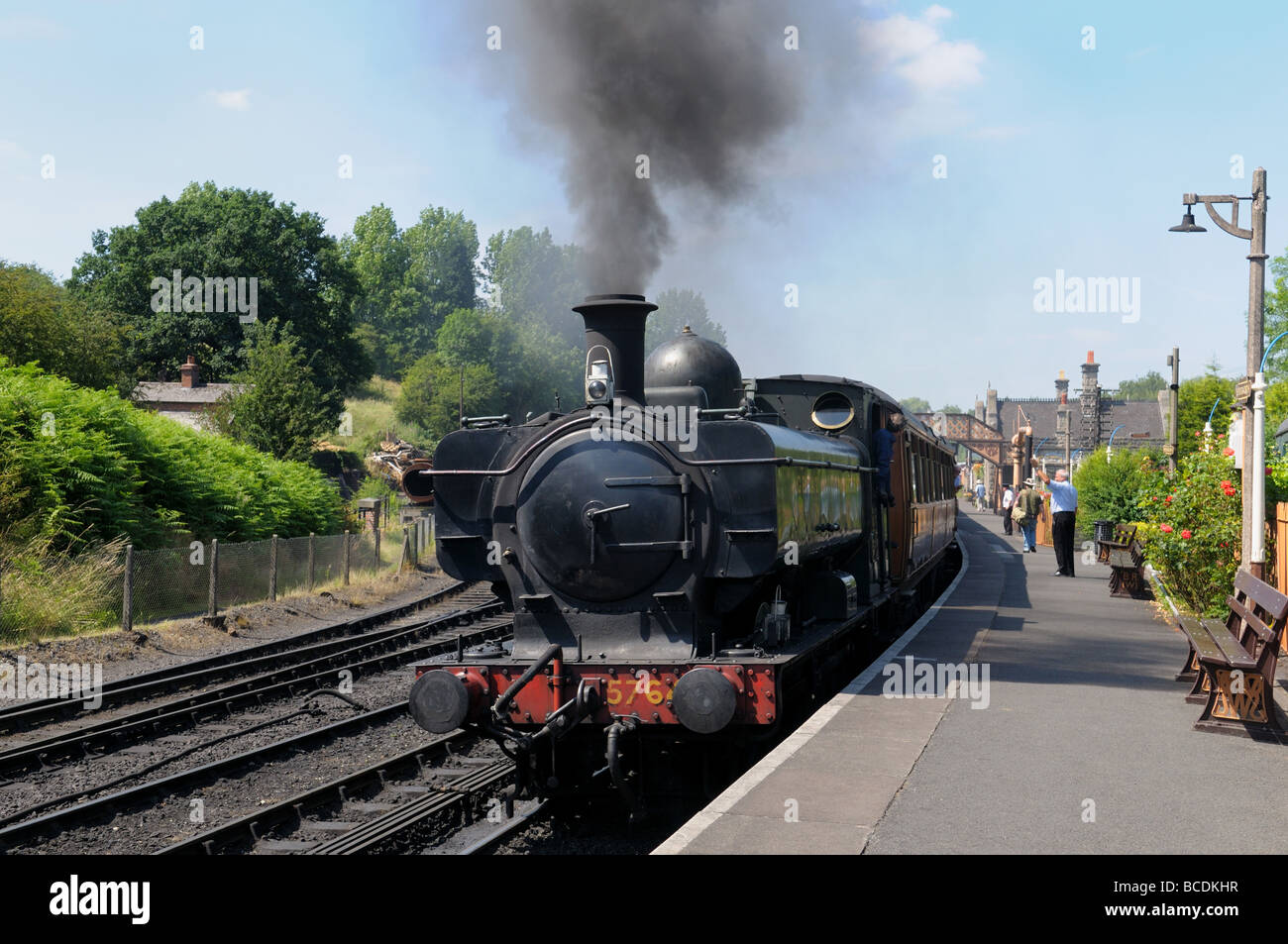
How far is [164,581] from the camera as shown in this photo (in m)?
15.6

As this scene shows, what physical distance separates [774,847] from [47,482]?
1367cm

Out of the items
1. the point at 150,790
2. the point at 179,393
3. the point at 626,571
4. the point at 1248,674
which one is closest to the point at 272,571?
the point at 150,790

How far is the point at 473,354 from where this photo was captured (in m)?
63.1

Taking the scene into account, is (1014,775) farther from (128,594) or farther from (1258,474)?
(128,594)

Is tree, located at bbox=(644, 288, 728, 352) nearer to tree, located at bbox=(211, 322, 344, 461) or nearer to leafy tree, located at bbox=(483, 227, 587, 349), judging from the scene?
leafy tree, located at bbox=(483, 227, 587, 349)

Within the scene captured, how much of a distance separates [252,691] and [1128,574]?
1183 centimetres

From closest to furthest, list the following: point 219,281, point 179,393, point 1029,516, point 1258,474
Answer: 1. point 1258,474
2. point 1029,516
3. point 179,393
4. point 219,281

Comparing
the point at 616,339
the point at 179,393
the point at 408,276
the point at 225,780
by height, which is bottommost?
the point at 225,780

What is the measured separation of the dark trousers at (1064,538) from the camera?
1830cm

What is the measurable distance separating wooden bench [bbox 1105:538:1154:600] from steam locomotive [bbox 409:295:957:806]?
932cm

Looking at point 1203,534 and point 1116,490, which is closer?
point 1203,534

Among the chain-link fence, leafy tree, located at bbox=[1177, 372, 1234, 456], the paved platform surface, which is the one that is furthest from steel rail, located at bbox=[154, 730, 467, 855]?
leafy tree, located at bbox=[1177, 372, 1234, 456]

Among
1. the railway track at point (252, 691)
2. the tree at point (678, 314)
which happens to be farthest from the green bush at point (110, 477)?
the tree at point (678, 314)
